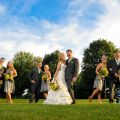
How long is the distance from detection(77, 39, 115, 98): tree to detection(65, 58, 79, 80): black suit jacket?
2021 inches

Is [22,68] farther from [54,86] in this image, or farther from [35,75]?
[54,86]

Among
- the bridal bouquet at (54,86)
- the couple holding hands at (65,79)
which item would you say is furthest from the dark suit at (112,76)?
the bridal bouquet at (54,86)

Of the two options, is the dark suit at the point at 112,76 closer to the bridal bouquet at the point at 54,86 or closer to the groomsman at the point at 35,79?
the bridal bouquet at the point at 54,86

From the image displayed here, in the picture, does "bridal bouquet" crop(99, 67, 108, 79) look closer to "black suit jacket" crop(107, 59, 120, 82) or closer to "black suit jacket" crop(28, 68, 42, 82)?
"black suit jacket" crop(107, 59, 120, 82)

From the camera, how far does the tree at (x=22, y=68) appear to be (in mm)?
85375

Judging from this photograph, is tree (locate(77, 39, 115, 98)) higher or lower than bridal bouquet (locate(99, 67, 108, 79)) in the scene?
higher

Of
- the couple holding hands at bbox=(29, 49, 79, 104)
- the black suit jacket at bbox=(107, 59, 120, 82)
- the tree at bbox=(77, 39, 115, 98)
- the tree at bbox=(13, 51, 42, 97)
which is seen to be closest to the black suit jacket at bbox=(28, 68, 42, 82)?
the couple holding hands at bbox=(29, 49, 79, 104)

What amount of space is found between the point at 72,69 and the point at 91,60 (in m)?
53.8

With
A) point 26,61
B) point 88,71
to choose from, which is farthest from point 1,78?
point 26,61

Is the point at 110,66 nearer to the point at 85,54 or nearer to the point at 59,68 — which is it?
the point at 59,68

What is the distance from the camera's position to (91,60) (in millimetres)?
72438

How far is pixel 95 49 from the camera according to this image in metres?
73.2

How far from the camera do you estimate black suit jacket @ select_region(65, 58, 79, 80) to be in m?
18.7

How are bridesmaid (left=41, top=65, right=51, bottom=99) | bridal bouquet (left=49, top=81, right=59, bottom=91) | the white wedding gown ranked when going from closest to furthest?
the white wedding gown → bridal bouquet (left=49, top=81, right=59, bottom=91) → bridesmaid (left=41, top=65, right=51, bottom=99)
